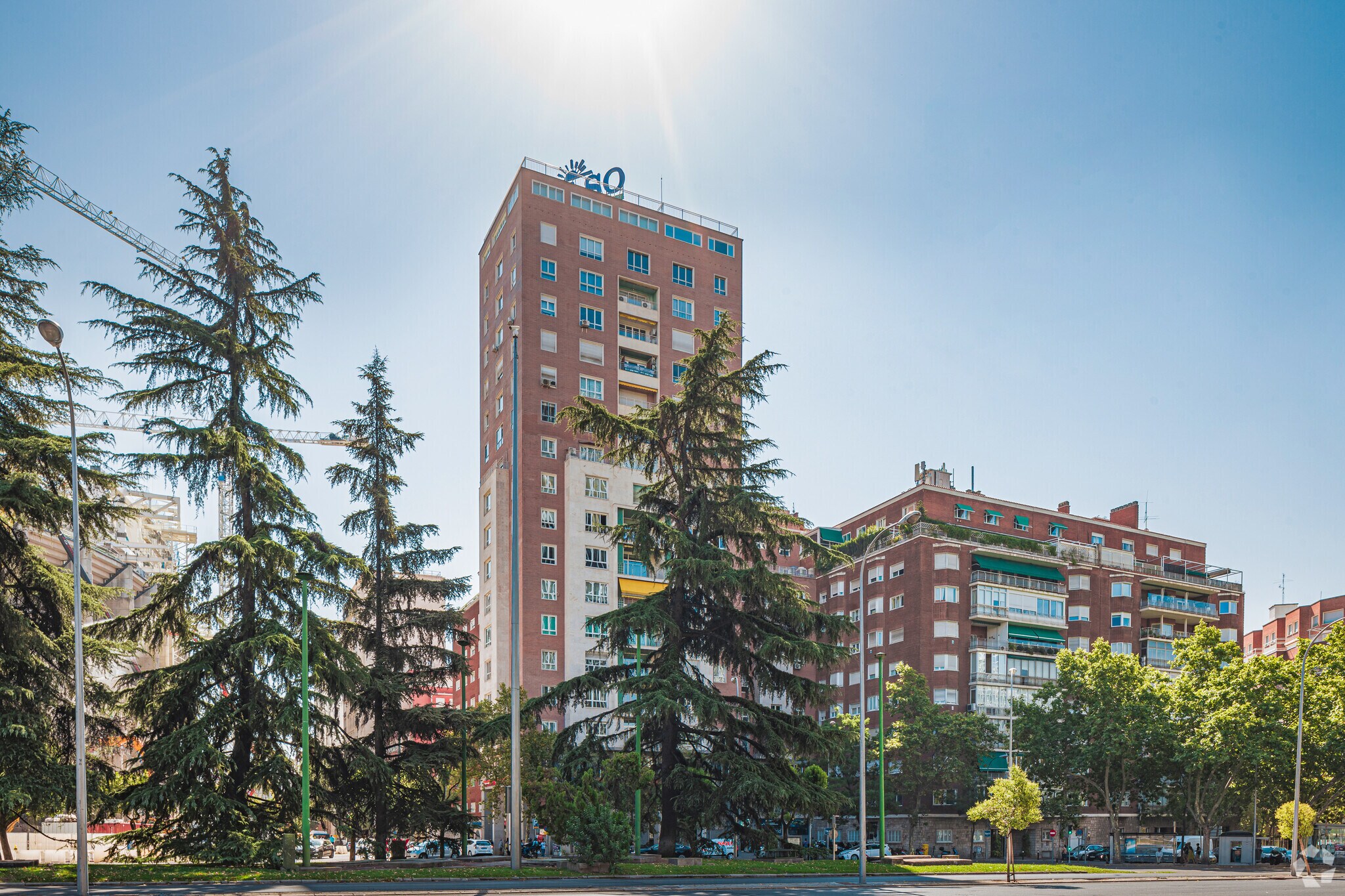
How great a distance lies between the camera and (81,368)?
30141mm

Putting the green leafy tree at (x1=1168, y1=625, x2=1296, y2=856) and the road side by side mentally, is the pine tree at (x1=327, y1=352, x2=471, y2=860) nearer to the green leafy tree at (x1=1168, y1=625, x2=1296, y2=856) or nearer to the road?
the road

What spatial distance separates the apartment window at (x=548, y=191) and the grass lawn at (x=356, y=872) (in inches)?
2098

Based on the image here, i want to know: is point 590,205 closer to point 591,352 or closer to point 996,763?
point 591,352

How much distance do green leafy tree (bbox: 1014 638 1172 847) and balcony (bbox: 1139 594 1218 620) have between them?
70.4 feet

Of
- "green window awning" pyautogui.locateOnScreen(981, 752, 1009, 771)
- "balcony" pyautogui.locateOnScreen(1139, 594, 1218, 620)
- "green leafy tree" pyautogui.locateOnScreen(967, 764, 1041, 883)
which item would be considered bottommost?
"green window awning" pyautogui.locateOnScreen(981, 752, 1009, 771)

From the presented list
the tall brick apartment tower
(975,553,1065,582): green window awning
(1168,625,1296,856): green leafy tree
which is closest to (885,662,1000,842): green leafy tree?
(1168,625,1296,856): green leafy tree

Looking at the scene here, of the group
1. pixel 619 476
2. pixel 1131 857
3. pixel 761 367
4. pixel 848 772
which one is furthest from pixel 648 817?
pixel 1131 857

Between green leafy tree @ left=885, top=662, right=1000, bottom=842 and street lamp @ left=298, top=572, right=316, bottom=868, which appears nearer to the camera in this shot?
street lamp @ left=298, top=572, right=316, bottom=868

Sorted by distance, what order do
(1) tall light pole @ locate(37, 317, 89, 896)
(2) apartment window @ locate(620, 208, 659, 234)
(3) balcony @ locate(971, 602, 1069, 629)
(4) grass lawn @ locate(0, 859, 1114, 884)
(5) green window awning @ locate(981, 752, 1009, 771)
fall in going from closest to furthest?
(1) tall light pole @ locate(37, 317, 89, 896), (4) grass lawn @ locate(0, 859, 1114, 884), (5) green window awning @ locate(981, 752, 1009, 771), (3) balcony @ locate(971, 602, 1069, 629), (2) apartment window @ locate(620, 208, 659, 234)

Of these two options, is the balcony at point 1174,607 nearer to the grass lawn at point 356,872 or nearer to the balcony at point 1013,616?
the balcony at point 1013,616

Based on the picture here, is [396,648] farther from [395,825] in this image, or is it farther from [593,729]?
[593,729]

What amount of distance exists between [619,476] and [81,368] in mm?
44602

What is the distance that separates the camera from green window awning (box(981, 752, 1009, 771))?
67312 millimetres

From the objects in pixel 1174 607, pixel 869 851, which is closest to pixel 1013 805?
pixel 869 851
